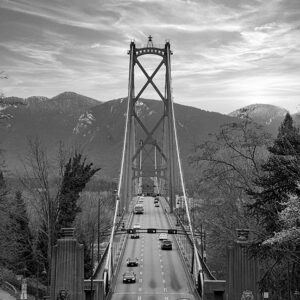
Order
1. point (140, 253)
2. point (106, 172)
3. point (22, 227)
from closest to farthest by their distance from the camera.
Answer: point (22, 227)
point (140, 253)
point (106, 172)

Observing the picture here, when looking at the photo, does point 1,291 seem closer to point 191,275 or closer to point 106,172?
point 191,275

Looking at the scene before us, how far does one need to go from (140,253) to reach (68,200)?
28000 millimetres

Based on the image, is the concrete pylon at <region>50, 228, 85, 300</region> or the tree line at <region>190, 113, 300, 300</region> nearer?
the tree line at <region>190, 113, 300, 300</region>

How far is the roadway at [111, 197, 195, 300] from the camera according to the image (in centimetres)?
3722

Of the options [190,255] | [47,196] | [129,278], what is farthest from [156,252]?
[47,196]

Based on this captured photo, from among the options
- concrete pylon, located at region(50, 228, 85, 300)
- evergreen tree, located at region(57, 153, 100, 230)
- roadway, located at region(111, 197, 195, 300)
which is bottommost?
roadway, located at region(111, 197, 195, 300)

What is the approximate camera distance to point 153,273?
45.6 m

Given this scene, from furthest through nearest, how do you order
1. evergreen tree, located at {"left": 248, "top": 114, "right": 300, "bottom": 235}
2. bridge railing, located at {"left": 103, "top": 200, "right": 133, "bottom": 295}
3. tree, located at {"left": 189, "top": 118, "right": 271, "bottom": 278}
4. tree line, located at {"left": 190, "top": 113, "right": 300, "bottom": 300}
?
bridge railing, located at {"left": 103, "top": 200, "right": 133, "bottom": 295}
tree, located at {"left": 189, "top": 118, "right": 271, "bottom": 278}
evergreen tree, located at {"left": 248, "top": 114, "right": 300, "bottom": 235}
tree line, located at {"left": 190, "top": 113, "right": 300, "bottom": 300}

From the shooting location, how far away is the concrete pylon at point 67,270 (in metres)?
22.3

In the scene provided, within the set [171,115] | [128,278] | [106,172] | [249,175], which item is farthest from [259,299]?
[106,172]

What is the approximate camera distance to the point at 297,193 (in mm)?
18266

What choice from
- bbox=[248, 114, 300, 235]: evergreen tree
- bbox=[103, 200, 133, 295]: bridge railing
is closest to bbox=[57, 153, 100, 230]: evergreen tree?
bbox=[103, 200, 133, 295]: bridge railing

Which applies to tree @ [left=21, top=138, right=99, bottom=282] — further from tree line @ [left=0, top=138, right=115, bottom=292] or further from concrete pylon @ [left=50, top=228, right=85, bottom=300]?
concrete pylon @ [left=50, top=228, right=85, bottom=300]

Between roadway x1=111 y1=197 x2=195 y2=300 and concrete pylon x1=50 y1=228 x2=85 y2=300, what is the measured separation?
13876 mm
